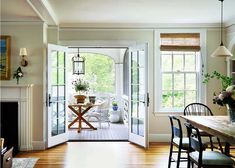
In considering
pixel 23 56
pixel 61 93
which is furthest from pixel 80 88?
pixel 23 56

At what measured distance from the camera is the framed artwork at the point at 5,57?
5.73 meters

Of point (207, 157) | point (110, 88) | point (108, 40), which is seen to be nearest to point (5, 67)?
point (108, 40)

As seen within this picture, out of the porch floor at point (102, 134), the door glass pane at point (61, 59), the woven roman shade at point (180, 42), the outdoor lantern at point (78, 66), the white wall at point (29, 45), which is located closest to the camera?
the white wall at point (29, 45)

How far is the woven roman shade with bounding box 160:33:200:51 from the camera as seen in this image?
641 cm

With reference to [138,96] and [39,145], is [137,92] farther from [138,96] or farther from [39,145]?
[39,145]

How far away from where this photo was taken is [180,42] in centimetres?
644

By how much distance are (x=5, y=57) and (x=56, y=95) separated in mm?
1238

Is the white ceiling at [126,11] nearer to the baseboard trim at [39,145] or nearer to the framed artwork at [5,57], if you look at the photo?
the framed artwork at [5,57]

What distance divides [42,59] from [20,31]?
0.69m

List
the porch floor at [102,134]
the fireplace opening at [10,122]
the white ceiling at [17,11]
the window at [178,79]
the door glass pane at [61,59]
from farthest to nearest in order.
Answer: the porch floor at [102,134] < the window at [178,79] < the door glass pane at [61,59] < the fireplace opening at [10,122] < the white ceiling at [17,11]

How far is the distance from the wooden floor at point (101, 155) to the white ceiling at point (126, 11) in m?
2.54

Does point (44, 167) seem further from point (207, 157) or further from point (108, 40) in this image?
point (108, 40)

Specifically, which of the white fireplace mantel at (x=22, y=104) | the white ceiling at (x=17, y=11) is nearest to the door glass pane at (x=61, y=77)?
the white fireplace mantel at (x=22, y=104)

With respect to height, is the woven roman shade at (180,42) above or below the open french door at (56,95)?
above
